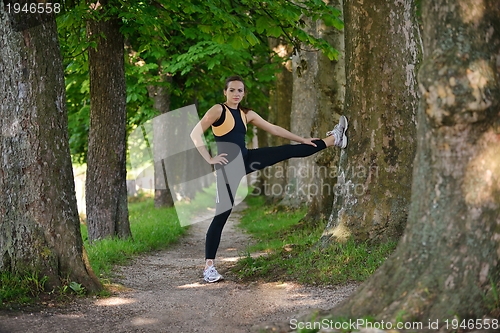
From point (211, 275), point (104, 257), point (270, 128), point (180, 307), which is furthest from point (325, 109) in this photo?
point (180, 307)

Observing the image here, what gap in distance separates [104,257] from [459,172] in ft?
19.4

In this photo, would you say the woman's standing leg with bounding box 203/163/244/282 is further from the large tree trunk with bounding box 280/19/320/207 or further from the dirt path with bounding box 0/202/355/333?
the large tree trunk with bounding box 280/19/320/207

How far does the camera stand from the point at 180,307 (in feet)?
19.8

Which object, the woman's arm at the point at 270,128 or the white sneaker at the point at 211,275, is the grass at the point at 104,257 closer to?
the white sneaker at the point at 211,275

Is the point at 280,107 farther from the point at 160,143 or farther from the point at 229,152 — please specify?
the point at 229,152

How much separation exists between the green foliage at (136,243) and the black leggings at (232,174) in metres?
1.52

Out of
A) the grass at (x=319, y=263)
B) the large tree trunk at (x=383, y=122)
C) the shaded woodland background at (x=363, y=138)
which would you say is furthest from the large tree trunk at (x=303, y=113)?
the large tree trunk at (x=383, y=122)

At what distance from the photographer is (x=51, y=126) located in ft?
20.0

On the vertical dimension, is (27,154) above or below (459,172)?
above

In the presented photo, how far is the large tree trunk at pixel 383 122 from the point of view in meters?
7.29

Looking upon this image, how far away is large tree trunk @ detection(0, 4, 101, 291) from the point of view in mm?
5957

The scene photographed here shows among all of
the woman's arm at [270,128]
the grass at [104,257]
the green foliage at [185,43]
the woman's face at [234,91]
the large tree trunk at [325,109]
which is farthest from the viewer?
the large tree trunk at [325,109]

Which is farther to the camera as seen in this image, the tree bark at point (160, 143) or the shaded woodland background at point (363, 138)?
the tree bark at point (160, 143)

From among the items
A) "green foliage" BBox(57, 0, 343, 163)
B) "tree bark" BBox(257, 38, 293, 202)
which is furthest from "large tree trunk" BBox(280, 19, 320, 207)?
"tree bark" BBox(257, 38, 293, 202)
